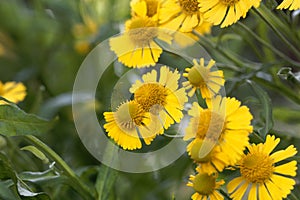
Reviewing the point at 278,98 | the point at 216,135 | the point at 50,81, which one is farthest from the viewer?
the point at 278,98

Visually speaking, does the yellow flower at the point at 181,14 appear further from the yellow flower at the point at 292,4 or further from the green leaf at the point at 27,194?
the green leaf at the point at 27,194

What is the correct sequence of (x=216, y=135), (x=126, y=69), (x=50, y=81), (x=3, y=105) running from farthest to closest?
(x=50, y=81) < (x=126, y=69) < (x=3, y=105) < (x=216, y=135)

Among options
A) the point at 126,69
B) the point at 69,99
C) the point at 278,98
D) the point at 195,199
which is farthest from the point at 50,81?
the point at 195,199

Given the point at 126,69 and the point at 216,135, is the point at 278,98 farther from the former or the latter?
the point at 216,135

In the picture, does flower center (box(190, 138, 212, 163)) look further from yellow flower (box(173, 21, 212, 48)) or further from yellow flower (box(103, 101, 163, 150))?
yellow flower (box(173, 21, 212, 48))

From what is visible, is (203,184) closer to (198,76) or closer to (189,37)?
(198,76)

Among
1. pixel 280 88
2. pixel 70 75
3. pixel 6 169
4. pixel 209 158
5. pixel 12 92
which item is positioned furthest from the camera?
pixel 70 75

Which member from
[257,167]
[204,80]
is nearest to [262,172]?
[257,167]

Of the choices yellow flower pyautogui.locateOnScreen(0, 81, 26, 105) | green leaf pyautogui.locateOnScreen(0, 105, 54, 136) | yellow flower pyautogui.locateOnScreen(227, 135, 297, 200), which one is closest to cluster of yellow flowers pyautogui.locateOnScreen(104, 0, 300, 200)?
yellow flower pyautogui.locateOnScreen(227, 135, 297, 200)

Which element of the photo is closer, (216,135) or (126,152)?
(216,135)
